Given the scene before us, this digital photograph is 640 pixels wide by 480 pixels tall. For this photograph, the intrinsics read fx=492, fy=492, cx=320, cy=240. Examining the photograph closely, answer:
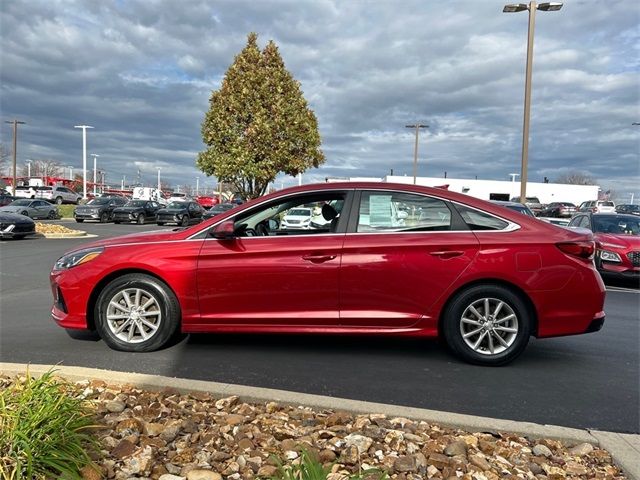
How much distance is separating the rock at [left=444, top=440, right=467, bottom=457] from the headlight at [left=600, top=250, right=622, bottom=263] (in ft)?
27.6

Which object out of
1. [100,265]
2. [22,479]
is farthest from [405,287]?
[22,479]

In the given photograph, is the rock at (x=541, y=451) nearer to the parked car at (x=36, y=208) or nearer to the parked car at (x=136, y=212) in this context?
the parked car at (x=36, y=208)

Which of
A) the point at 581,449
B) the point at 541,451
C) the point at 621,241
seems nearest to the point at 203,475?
the point at 541,451

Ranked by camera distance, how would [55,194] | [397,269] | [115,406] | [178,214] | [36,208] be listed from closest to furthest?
[115,406] → [397,269] → [36,208] → [178,214] → [55,194]

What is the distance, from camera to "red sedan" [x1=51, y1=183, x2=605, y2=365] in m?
4.37

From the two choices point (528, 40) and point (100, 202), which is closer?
point (528, 40)

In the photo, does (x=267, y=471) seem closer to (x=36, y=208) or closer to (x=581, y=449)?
(x=581, y=449)

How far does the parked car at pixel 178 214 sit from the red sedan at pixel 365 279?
91.9 feet

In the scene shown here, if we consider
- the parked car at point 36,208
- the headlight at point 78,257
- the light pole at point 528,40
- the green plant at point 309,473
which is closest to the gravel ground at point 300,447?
the green plant at point 309,473

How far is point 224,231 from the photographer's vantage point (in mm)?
4430

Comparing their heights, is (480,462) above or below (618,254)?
below

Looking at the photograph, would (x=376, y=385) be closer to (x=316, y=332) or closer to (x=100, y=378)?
(x=316, y=332)

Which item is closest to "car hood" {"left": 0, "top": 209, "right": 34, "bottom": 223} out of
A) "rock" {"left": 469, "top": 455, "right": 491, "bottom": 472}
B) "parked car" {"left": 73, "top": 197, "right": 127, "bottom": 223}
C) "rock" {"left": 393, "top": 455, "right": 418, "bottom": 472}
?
"parked car" {"left": 73, "top": 197, "right": 127, "bottom": 223}

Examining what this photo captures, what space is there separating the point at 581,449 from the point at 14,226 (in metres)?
18.6
